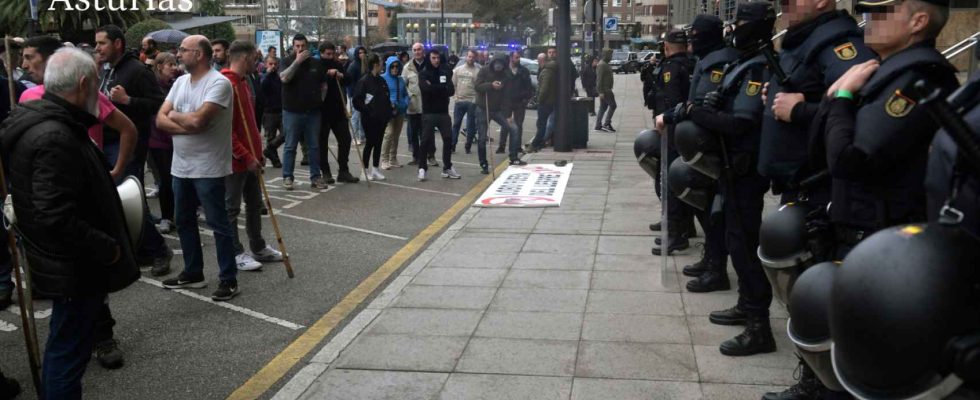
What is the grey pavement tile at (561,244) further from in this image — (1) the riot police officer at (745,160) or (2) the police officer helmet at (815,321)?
(2) the police officer helmet at (815,321)

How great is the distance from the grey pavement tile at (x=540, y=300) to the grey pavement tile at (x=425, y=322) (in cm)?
28

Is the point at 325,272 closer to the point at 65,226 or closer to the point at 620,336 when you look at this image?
the point at 620,336

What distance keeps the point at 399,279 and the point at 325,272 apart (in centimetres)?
85

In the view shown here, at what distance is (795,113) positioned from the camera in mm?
3943

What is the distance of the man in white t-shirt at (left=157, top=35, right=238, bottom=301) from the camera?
632cm

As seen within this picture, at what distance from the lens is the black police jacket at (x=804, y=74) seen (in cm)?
392

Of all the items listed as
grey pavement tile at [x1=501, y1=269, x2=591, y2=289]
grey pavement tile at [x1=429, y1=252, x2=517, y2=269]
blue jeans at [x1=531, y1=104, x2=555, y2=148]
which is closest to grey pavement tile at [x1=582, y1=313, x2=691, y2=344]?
grey pavement tile at [x1=501, y1=269, x2=591, y2=289]

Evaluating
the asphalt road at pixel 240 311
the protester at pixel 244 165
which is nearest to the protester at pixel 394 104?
the asphalt road at pixel 240 311

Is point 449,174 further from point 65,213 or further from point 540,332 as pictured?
point 65,213

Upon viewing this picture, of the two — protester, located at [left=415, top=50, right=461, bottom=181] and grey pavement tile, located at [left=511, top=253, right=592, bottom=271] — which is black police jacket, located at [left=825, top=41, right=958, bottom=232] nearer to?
grey pavement tile, located at [left=511, top=253, right=592, bottom=271]

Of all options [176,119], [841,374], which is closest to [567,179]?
[176,119]

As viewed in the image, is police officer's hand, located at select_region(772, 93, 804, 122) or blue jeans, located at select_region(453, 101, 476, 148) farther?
blue jeans, located at select_region(453, 101, 476, 148)

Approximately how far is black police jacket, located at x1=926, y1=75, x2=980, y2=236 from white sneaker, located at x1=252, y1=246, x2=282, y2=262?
20.0ft

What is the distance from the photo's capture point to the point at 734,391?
4410 mm
